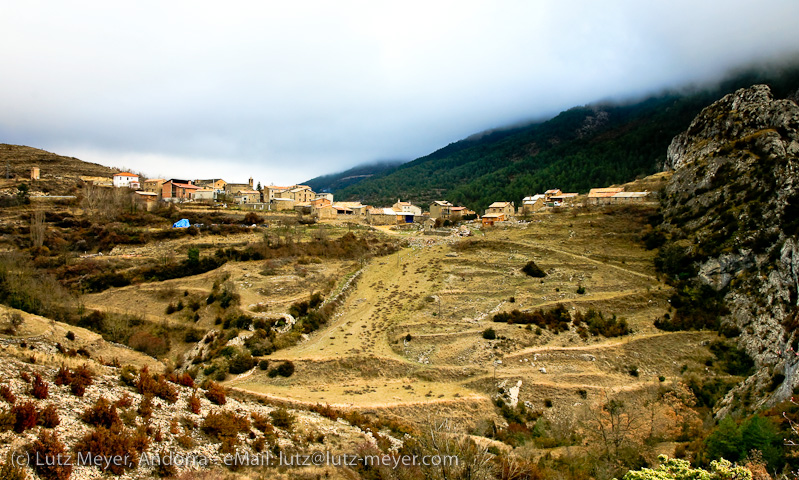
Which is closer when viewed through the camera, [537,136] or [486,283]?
[486,283]

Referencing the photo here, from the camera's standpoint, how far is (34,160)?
287ft

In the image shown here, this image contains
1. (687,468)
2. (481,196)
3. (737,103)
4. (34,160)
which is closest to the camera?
(687,468)

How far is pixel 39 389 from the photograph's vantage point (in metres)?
12.6

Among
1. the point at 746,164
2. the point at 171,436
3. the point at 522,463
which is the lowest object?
the point at 522,463

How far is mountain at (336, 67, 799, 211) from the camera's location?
353 feet

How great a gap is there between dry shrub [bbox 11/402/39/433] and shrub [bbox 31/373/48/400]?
1.47 m

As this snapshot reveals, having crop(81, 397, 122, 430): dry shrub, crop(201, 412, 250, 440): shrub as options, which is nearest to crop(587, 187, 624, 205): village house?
crop(201, 412, 250, 440): shrub

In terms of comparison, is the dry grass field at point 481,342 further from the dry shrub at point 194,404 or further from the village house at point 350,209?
the village house at point 350,209

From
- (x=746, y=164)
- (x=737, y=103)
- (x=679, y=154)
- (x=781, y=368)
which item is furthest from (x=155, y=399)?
(x=679, y=154)

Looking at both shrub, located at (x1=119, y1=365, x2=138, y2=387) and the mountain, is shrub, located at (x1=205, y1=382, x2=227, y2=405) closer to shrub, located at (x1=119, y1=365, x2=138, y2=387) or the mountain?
shrub, located at (x1=119, y1=365, x2=138, y2=387)

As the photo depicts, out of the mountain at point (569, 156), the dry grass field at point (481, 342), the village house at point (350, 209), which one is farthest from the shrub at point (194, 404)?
the mountain at point (569, 156)

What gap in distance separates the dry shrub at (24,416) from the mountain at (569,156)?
3905 inches

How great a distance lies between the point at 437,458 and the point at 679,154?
263 ft

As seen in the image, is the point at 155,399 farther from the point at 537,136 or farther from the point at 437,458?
the point at 537,136
